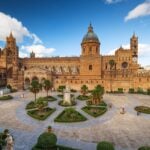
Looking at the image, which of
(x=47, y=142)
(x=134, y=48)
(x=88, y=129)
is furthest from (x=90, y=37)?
(x=47, y=142)

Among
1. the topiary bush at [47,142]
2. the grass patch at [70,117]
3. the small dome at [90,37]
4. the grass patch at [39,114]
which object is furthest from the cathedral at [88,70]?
the topiary bush at [47,142]

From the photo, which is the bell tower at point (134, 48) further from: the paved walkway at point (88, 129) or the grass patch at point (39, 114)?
the grass patch at point (39, 114)

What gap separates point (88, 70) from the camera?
7431 centimetres

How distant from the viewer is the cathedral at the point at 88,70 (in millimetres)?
70312

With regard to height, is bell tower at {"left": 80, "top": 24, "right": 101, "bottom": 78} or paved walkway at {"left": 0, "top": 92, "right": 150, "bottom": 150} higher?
bell tower at {"left": 80, "top": 24, "right": 101, "bottom": 78}

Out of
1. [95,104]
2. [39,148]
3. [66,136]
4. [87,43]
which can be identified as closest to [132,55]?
[87,43]

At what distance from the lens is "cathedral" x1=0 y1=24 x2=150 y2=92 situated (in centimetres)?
7031

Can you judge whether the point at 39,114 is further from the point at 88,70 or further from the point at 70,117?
the point at 88,70

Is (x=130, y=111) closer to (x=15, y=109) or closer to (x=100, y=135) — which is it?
(x=100, y=135)

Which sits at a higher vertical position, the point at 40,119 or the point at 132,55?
the point at 132,55

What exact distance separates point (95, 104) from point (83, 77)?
98.8 feet

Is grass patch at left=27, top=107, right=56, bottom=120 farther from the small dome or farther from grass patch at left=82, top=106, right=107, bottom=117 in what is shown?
the small dome

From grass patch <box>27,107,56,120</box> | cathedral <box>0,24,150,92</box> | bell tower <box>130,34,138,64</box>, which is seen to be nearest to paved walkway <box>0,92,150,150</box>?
grass patch <box>27,107,56,120</box>

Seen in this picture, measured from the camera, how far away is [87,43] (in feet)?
→ 244
